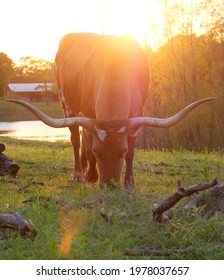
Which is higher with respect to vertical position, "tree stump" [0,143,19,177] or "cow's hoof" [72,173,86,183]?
"tree stump" [0,143,19,177]

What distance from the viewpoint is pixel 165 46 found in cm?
1903

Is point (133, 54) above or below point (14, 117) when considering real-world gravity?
above

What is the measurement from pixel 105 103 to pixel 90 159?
1.08 m

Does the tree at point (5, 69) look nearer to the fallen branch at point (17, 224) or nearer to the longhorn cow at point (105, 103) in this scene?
the longhorn cow at point (105, 103)

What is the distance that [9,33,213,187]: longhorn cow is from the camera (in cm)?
636

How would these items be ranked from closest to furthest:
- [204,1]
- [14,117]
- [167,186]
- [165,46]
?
1. [167,186]
2. [204,1]
3. [165,46]
4. [14,117]

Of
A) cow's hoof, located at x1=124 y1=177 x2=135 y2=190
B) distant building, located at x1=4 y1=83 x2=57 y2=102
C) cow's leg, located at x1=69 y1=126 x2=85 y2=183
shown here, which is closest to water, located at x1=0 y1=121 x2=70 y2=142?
cow's leg, located at x1=69 y1=126 x2=85 y2=183

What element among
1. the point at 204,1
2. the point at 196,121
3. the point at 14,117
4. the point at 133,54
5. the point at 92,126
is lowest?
the point at 14,117

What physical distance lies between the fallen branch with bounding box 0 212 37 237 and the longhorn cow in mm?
2006

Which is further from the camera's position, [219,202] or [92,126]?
[92,126]

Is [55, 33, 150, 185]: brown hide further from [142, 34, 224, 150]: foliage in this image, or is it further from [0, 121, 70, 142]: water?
[0, 121, 70, 142]: water
